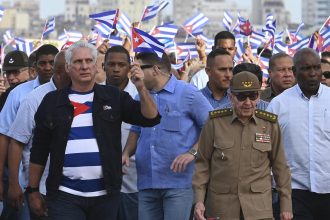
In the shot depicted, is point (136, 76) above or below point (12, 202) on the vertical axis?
above

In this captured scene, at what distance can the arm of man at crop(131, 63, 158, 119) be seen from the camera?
8.57 m

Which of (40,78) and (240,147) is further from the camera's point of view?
(40,78)

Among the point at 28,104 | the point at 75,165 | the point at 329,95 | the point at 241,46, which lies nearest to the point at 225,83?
the point at 329,95

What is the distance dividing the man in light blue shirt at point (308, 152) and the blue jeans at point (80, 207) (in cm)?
170

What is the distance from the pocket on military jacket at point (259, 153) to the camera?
8719mm

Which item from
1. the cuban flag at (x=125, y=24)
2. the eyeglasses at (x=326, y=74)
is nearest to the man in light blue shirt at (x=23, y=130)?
the eyeglasses at (x=326, y=74)

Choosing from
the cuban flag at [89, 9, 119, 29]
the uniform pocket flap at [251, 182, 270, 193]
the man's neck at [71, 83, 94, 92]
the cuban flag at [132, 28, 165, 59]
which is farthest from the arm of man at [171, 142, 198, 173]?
the cuban flag at [89, 9, 119, 29]

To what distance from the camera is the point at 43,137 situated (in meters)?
8.82

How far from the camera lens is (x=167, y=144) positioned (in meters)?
9.89

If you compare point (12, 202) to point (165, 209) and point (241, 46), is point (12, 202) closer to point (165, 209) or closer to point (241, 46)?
point (165, 209)

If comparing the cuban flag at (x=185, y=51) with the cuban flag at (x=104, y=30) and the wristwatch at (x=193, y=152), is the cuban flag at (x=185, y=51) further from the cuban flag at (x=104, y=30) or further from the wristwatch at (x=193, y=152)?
the wristwatch at (x=193, y=152)

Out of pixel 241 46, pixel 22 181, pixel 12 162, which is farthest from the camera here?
pixel 241 46

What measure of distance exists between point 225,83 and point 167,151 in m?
1.22

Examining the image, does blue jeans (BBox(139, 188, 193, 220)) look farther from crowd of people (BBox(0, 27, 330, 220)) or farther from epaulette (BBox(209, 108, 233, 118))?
epaulette (BBox(209, 108, 233, 118))
